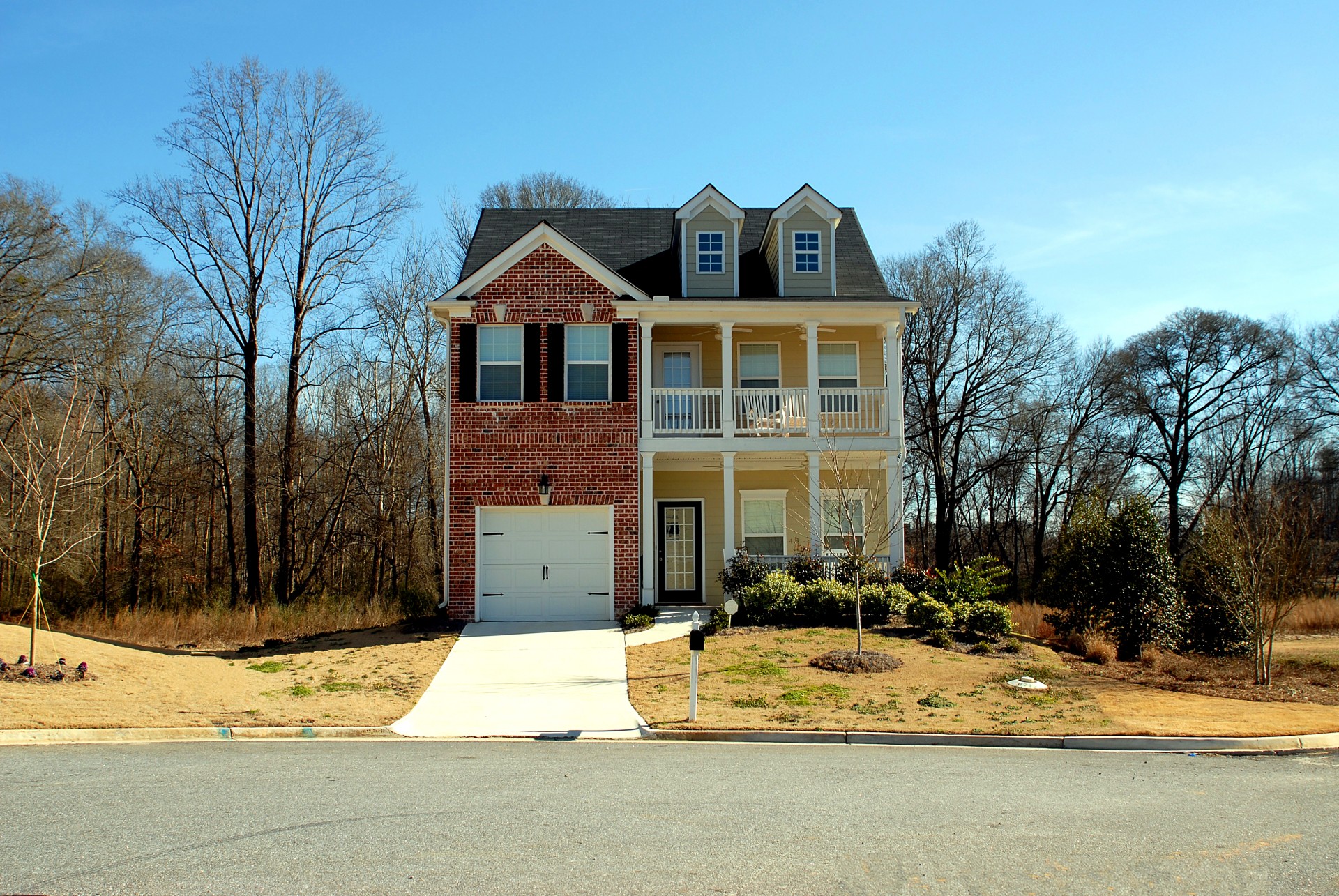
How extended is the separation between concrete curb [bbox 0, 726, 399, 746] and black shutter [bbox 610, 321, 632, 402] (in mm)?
9320

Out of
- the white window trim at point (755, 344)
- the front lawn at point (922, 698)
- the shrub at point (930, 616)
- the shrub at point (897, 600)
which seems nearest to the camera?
the front lawn at point (922, 698)

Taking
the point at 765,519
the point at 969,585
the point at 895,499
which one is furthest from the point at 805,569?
the point at 969,585

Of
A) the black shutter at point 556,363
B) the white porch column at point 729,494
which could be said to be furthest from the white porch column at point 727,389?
the black shutter at point 556,363

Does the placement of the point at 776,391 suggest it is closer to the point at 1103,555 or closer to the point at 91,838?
the point at 1103,555

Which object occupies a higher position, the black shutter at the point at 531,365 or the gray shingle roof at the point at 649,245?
the gray shingle roof at the point at 649,245

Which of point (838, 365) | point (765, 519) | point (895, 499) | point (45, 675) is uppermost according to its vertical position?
point (838, 365)

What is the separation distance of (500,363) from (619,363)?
7.78ft

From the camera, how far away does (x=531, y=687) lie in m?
13.4

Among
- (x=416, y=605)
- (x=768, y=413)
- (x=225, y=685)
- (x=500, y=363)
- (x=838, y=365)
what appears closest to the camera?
(x=225, y=685)

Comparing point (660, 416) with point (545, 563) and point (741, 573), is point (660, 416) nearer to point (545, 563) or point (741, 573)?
point (741, 573)

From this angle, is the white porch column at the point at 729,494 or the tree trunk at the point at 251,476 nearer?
the white porch column at the point at 729,494

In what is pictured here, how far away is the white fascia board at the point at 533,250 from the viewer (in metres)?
18.8

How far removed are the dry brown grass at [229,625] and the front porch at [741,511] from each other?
6.04 m

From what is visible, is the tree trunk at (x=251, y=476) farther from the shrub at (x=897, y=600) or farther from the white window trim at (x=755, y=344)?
the shrub at (x=897, y=600)
